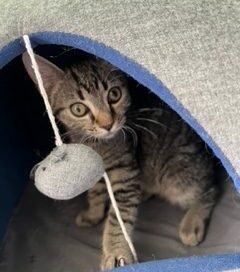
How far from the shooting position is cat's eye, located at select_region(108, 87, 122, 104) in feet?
4.73

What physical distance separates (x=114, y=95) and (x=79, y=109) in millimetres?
100

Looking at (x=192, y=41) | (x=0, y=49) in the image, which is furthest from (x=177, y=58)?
(x=0, y=49)

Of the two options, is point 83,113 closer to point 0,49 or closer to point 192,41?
point 0,49

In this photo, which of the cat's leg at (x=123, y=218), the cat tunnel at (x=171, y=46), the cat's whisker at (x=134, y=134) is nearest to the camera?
the cat tunnel at (x=171, y=46)

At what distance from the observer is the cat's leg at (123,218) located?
1.42 meters

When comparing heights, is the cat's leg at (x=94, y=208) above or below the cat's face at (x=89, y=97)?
below

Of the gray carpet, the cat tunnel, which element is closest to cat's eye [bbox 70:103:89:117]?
the cat tunnel

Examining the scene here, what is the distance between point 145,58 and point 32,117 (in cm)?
84

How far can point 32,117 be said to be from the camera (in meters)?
1.84

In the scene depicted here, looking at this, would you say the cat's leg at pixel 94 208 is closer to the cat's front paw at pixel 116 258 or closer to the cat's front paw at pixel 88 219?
the cat's front paw at pixel 88 219

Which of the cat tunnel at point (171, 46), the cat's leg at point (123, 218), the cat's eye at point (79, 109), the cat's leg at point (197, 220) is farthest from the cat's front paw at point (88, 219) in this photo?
the cat tunnel at point (171, 46)

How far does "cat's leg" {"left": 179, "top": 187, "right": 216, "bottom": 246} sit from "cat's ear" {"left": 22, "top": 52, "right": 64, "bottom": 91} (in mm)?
531

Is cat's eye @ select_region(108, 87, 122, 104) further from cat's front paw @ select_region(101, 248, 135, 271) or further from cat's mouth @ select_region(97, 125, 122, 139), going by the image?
cat's front paw @ select_region(101, 248, 135, 271)

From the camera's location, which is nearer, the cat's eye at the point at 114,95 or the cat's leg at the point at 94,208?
the cat's eye at the point at 114,95
